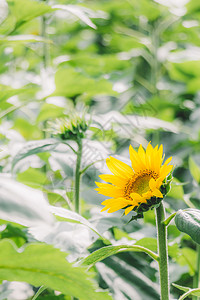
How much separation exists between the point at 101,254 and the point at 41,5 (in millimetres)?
394

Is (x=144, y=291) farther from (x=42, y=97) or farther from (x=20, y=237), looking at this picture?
(x=42, y=97)

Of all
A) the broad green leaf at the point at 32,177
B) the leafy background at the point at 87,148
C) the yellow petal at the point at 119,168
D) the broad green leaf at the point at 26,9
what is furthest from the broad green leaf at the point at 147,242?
the broad green leaf at the point at 26,9

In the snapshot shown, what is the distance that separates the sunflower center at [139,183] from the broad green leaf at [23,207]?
0.78 ft

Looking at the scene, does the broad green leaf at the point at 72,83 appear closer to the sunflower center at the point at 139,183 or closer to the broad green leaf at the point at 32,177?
the broad green leaf at the point at 32,177

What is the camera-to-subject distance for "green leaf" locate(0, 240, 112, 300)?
355 mm

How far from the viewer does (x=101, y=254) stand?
0.46 metres

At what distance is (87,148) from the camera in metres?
0.62

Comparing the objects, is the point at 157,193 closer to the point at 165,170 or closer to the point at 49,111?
the point at 165,170

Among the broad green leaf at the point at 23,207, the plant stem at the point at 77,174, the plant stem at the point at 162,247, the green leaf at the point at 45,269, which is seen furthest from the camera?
the plant stem at the point at 77,174

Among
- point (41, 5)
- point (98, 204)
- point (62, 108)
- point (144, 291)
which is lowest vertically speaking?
point (144, 291)

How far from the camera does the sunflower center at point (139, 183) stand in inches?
19.3

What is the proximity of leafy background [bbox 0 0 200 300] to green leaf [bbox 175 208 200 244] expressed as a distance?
9 cm

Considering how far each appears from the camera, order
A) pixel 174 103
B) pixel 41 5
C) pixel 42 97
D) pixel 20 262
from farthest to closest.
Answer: pixel 174 103 < pixel 42 97 < pixel 41 5 < pixel 20 262

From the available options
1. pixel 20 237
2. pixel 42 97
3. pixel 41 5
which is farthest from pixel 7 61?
pixel 20 237
